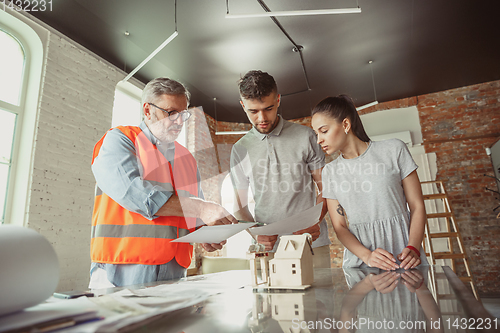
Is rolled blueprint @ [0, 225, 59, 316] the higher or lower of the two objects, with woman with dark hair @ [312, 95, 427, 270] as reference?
lower

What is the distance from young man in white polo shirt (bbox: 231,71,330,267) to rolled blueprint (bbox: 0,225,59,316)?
146 centimetres

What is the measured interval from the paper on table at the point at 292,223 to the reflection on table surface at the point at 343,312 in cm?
26

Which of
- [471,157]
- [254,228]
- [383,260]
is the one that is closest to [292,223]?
[254,228]

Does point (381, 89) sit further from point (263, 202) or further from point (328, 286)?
point (328, 286)

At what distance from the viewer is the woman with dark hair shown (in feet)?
4.84

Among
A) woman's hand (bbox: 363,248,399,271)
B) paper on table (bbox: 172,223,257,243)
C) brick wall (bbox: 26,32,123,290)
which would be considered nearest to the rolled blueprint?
paper on table (bbox: 172,223,257,243)

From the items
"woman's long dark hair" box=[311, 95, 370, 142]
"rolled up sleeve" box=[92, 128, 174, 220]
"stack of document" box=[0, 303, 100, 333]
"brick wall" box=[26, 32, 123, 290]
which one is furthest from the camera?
"brick wall" box=[26, 32, 123, 290]

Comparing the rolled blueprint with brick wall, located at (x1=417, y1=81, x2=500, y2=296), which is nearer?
the rolled blueprint

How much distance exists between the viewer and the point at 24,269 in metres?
0.47

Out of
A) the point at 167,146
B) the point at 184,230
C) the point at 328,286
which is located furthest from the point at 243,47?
the point at 328,286

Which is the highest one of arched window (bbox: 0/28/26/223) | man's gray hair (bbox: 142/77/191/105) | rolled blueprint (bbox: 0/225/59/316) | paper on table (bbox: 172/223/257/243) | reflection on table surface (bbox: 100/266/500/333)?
arched window (bbox: 0/28/26/223)

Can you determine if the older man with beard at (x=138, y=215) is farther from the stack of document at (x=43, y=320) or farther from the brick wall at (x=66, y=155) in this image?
the brick wall at (x=66, y=155)

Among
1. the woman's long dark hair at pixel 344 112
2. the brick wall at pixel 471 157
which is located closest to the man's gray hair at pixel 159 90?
the woman's long dark hair at pixel 344 112

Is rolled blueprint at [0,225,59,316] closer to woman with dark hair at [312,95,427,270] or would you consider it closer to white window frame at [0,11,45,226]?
woman with dark hair at [312,95,427,270]
